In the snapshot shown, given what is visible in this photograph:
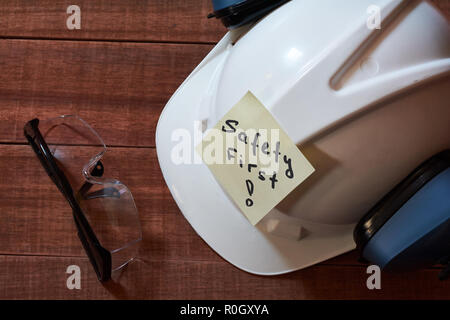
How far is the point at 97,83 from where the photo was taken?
63cm

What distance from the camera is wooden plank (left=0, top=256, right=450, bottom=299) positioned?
0.61 m

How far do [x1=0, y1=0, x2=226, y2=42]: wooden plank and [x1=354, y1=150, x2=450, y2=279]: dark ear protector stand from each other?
0.37 metres

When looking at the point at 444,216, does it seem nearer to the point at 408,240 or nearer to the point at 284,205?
the point at 408,240

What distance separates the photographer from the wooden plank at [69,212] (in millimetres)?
612

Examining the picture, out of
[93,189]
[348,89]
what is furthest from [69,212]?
[348,89]

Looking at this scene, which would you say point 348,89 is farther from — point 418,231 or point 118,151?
point 118,151

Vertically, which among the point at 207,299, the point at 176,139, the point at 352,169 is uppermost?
the point at 176,139

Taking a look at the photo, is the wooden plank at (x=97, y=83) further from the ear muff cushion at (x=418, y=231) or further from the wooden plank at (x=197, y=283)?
the ear muff cushion at (x=418, y=231)

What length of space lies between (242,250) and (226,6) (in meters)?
0.33

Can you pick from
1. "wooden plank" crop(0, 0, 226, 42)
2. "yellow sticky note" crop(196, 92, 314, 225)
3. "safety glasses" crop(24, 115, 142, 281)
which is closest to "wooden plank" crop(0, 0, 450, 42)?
"wooden plank" crop(0, 0, 226, 42)

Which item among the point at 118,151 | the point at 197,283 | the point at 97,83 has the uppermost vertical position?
the point at 97,83

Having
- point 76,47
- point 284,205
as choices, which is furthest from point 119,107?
point 284,205

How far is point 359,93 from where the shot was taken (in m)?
0.36

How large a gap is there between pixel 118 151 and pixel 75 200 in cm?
11
